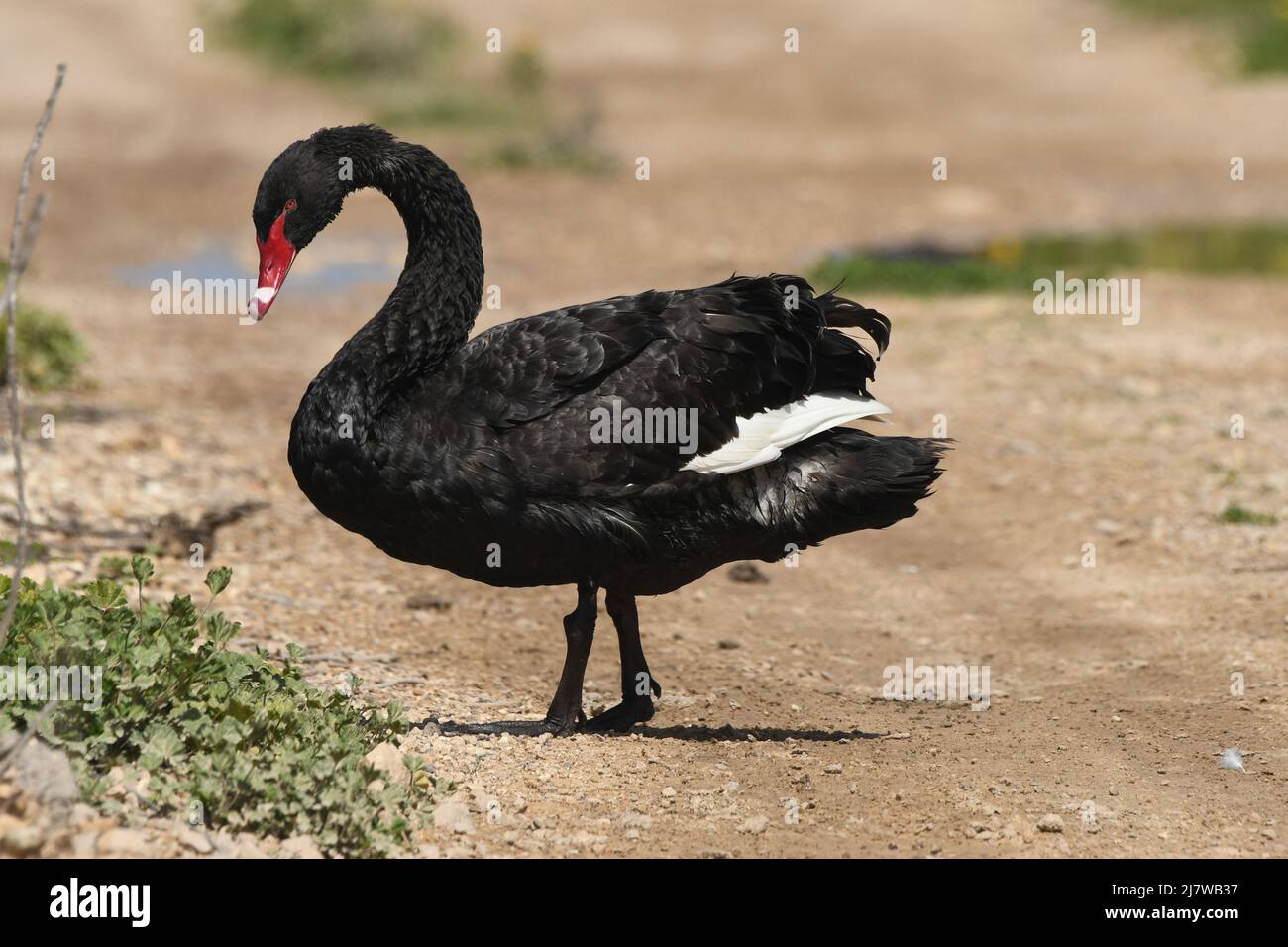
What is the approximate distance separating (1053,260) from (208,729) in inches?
507

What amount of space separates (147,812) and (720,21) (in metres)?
25.2

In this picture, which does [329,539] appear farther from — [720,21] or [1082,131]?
[720,21]

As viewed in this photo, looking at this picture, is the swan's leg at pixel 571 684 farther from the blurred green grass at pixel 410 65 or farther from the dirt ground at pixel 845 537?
the blurred green grass at pixel 410 65

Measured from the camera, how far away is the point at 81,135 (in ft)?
67.1

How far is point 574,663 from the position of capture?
5.73 meters

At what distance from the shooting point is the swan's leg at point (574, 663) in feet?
18.8

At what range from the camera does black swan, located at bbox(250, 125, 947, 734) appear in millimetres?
5418

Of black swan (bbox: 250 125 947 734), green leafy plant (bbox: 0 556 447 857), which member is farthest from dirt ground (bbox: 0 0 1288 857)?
black swan (bbox: 250 125 947 734)

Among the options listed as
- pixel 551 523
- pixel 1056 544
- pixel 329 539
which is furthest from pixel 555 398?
Answer: pixel 1056 544

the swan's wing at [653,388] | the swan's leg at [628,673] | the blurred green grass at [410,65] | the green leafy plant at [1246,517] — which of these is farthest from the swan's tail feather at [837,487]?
the blurred green grass at [410,65]

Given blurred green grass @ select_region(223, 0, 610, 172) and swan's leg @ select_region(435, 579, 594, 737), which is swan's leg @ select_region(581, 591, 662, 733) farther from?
blurred green grass @ select_region(223, 0, 610, 172)

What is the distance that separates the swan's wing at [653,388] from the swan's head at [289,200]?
70 cm

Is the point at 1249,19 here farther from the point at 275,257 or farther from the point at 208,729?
the point at 208,729

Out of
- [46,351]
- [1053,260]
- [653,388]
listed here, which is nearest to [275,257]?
[653,388]
